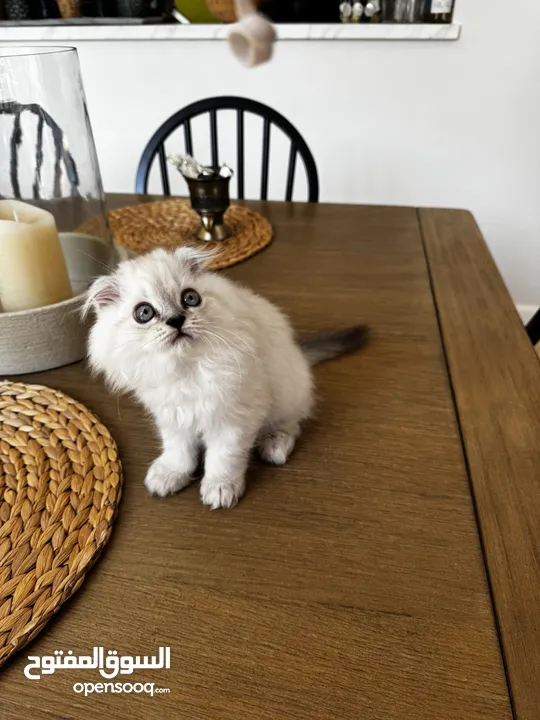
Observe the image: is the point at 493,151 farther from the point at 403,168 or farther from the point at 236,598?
the point at 236,598

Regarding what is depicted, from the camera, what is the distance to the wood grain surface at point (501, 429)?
0.39m

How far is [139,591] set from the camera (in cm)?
43

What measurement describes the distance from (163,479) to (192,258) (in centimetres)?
22

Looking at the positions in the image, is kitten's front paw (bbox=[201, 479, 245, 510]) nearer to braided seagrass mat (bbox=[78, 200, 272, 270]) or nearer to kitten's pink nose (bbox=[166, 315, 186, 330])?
kitten's pink nose (bbox=[166, 315, 186, 330])

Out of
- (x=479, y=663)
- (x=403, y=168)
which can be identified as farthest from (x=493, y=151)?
(x=479, y=663)

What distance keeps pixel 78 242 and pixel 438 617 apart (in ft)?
2.17

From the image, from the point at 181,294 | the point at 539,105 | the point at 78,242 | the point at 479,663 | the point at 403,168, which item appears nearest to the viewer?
the point at 479,663

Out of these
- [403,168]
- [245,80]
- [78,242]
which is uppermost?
[245,80]

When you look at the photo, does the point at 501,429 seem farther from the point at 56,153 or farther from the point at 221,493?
the point at 56,153

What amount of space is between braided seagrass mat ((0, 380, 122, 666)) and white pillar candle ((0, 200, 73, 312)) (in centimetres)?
11

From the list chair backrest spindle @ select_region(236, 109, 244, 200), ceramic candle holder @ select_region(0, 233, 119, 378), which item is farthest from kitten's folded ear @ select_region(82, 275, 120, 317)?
chair backrest spindle @ select_region(236, 109, 244, 200)

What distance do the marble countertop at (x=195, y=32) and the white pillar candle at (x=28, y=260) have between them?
3.67 ft

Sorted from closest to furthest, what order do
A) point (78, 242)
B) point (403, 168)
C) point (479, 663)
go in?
1. point (479, 663)
2. point (78, 242)
3. point (403, 168)

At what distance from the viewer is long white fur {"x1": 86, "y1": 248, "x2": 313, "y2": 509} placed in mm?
478
